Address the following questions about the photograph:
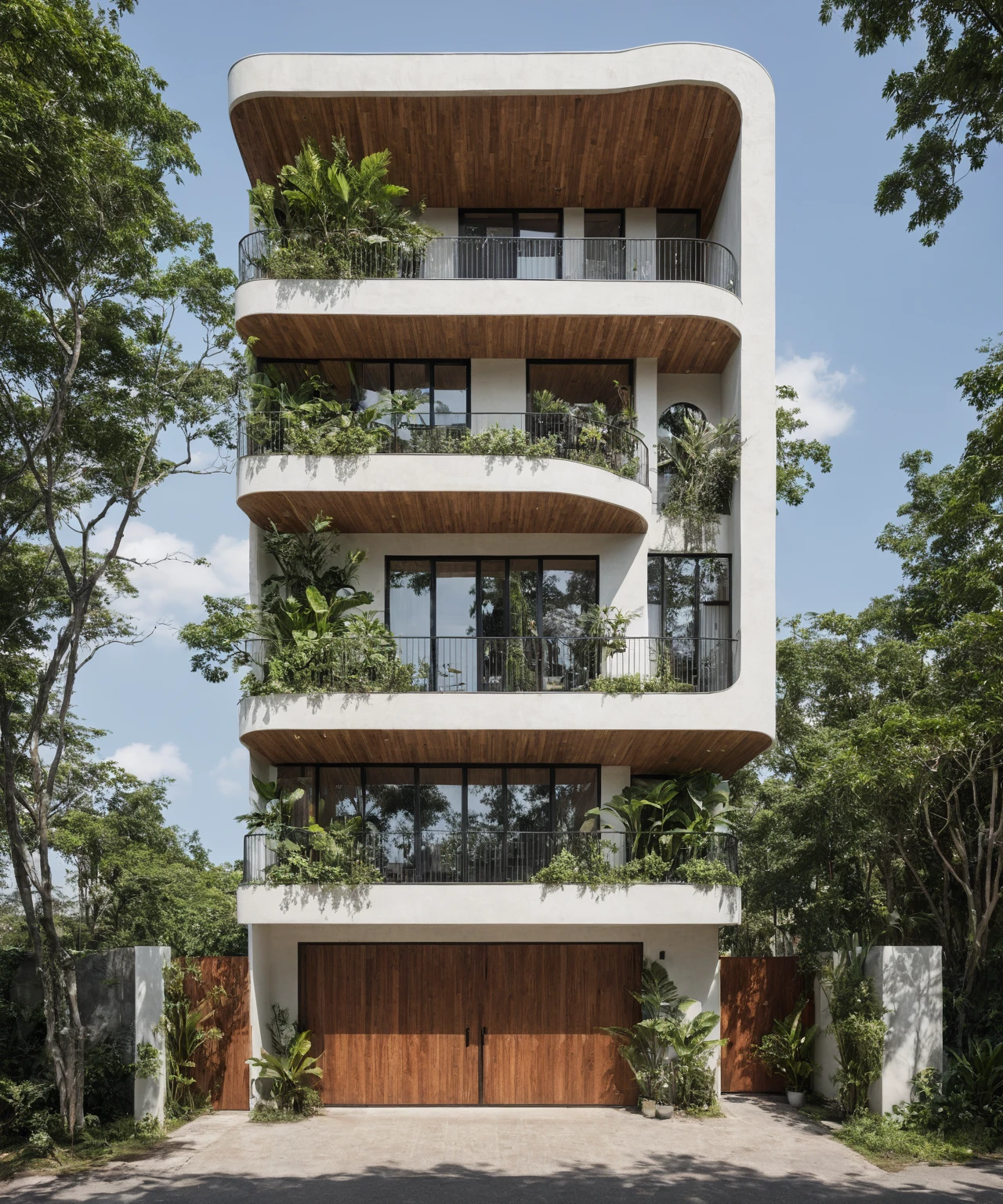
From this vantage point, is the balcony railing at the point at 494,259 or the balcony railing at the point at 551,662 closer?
the balcony railing at the point at 551,662

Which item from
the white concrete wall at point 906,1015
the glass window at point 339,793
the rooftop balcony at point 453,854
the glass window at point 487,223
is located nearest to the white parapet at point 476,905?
the rooftop balcony at point 453,854

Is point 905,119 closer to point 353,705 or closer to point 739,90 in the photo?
point 739,90

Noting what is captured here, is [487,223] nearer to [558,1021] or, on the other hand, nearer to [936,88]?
[936,88]

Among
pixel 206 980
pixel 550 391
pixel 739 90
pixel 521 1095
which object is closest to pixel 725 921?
pixel 521 1095

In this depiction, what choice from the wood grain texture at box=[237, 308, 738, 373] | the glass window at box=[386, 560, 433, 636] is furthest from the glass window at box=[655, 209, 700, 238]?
the glass window at box=[386, 560, 433, 636]

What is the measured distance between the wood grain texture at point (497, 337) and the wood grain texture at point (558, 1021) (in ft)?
34.2

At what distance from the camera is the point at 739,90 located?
17.4 meters

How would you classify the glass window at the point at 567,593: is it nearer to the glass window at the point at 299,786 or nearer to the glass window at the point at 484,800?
the glass window at the point at 484,800

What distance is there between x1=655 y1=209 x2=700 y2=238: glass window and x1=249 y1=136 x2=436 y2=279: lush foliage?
4.69 m

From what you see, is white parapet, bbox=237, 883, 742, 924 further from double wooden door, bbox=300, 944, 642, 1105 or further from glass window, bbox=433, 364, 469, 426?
glass window, bbox=433, 364, 469, 426

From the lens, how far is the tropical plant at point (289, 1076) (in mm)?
16125

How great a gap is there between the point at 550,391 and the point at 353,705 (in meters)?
6.79

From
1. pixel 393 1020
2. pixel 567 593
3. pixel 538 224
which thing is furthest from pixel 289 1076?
pixel 538 224

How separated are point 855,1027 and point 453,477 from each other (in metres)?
10.4
